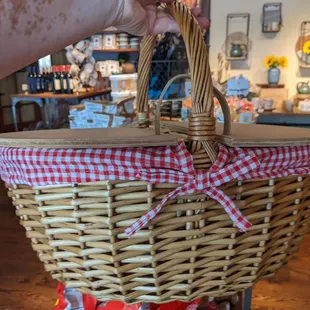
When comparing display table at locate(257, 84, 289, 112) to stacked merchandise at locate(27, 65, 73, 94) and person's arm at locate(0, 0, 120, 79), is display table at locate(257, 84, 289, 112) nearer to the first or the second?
stacked merchandise at locate(27, 65, 73, 94)

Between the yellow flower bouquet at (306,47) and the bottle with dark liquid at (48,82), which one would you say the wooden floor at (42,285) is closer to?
the bottle with dark liquid at (48,82)

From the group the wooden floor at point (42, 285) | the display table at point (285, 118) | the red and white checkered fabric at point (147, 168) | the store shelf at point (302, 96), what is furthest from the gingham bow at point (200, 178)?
the store shelf at point (302, 96)

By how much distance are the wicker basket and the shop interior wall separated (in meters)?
3.78

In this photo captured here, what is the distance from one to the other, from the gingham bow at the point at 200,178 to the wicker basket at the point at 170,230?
13mm

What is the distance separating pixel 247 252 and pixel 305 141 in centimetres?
18

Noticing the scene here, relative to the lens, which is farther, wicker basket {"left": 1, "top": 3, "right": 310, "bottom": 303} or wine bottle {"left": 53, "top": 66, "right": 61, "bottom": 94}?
wine bottle {"left": 53, "top": 66, "right": 61, "bottom": 94}

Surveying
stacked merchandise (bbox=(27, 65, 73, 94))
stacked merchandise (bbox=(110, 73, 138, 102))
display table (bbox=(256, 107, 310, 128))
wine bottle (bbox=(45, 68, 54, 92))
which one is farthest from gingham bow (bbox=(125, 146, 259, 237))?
wine bottle (bbox=(45, 68, 54, 92))

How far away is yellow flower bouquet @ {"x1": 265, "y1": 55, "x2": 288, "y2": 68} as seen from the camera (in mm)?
3994

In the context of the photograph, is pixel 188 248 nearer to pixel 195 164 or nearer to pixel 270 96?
pixel 195 164

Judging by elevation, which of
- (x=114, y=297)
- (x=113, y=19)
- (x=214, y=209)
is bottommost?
(x=114, y=297)

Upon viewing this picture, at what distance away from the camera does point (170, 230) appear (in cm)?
54

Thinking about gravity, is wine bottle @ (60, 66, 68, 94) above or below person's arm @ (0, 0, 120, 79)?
below

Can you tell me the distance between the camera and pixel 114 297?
0.60 metres

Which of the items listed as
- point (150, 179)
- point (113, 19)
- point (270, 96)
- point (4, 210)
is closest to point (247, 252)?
point (150, 179)
